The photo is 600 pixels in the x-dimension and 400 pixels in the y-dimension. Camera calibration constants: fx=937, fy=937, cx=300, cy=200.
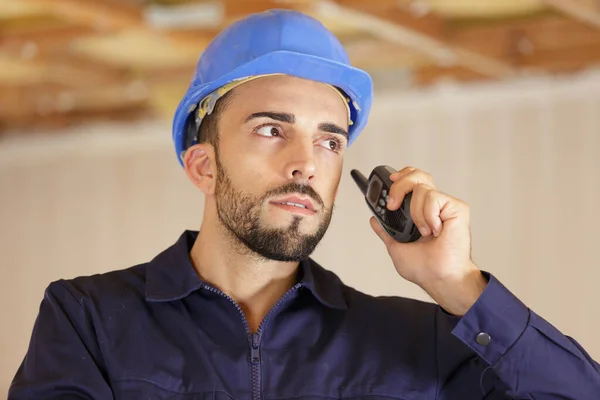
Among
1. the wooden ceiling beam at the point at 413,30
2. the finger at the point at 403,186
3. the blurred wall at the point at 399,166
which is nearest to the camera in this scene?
the finger at the point at 403,186

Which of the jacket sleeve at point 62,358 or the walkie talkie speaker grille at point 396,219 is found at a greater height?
the walkie talkie speaker grille at point 396,219

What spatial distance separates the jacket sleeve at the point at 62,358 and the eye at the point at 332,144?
0.59 m

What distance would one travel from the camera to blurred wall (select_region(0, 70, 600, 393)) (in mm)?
4828

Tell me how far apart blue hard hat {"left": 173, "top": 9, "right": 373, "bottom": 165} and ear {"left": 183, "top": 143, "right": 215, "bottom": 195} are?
0.12 m

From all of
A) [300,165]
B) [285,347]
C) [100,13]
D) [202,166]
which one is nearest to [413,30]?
[100,13]

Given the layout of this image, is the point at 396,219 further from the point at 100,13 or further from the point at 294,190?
the point at 100,13

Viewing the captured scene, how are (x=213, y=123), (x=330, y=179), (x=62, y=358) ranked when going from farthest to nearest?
(x=213, y=123) → (x=330, y=179) → (x=62, y=358)

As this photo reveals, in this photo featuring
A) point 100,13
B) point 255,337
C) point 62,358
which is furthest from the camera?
point 100,13

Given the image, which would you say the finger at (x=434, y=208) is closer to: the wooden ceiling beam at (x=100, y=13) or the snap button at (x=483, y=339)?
the snap button at (x=483, y=339)

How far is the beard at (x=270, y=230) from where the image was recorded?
184 centimetres

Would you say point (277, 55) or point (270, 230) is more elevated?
point (277, 55)

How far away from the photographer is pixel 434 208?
166 cm

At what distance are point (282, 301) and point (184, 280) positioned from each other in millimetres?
205

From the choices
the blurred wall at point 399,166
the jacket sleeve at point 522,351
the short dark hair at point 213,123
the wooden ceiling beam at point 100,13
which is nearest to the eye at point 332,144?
the short dark hair at point 213,123
